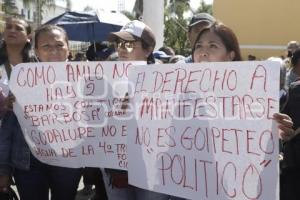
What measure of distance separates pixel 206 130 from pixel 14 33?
158 cm

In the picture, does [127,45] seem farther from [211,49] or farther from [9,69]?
[9,69]

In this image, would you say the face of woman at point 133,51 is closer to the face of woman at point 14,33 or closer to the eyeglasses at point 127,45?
the eyeglasses at point 127,45

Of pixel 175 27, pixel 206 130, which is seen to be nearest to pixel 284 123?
pixel 206 130

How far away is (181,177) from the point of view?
249 cm

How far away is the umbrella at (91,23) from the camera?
8.24m

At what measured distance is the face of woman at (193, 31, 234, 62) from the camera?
2.56m

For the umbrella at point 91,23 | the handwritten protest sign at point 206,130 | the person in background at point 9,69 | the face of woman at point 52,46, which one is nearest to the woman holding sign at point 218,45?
the handwritten protest sign at point 206,130

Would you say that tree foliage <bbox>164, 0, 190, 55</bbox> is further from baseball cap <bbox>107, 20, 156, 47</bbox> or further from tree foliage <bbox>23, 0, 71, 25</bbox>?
baseball cap <bbox>107, 20, 156, 47</bbox>

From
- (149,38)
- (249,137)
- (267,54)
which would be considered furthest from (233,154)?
(267,54)

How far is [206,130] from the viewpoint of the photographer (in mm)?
2402

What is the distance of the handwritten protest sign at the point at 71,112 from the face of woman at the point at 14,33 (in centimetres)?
34

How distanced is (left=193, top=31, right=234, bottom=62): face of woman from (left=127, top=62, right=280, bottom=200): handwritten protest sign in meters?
0.19

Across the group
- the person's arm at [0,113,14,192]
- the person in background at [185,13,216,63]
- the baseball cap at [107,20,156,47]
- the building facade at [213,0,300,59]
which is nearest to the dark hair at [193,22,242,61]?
the baseball cap at [107,20,156,47]

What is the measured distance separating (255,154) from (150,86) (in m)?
0.70
